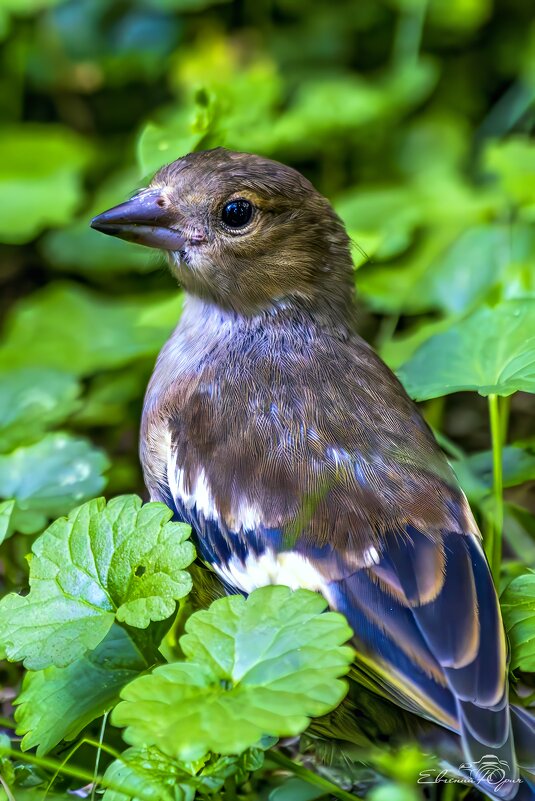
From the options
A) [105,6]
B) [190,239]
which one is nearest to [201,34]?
[105,6]

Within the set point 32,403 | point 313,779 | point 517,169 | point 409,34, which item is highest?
point 409,34

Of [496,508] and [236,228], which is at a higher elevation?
[236,228]

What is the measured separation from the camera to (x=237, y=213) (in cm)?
321

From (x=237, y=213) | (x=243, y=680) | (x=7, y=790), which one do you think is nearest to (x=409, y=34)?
(x=237, y=213)

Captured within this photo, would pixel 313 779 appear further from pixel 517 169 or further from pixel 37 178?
pixel 37 178

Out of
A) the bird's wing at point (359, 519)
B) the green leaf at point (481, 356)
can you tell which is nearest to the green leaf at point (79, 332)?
the green leaf at point (481, 356)

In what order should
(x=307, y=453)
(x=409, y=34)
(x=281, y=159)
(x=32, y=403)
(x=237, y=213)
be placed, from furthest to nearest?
(x=409, y=34)
(x=281, y=159)
(x=32, y=403)
(x=237, y=213)
(x=307, y=453)

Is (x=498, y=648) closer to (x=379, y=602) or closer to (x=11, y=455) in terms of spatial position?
(x=379, y=602)

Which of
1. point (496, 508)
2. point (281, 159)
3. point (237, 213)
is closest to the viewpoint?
point (496, 508)

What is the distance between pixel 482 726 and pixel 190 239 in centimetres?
165

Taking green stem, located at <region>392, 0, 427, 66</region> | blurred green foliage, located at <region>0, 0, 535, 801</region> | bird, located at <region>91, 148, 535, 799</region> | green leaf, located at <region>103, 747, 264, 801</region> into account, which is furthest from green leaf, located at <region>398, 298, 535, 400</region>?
green stem, located at <region>392, 0, 427, 66</region>

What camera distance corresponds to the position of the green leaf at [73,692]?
262 centimetres

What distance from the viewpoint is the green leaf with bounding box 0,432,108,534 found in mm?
3258

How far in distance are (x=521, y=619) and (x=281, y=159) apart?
3456 millimetres
